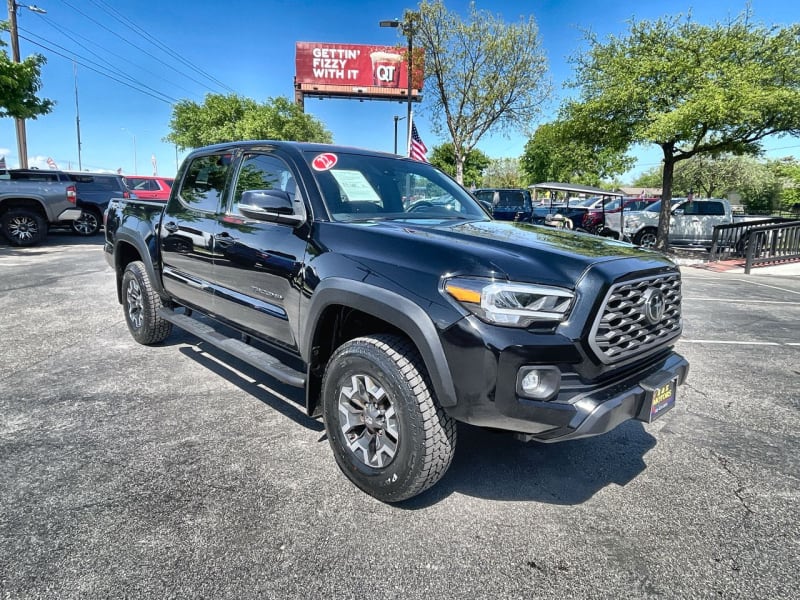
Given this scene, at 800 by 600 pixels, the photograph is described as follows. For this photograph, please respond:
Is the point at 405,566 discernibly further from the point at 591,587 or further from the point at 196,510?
the point at 196,510

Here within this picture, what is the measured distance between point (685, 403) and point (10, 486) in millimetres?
4516

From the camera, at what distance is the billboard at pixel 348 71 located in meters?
45.4

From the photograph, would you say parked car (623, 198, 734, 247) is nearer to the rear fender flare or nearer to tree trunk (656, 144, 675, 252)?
tree trunk (656, 144, 675, 252)

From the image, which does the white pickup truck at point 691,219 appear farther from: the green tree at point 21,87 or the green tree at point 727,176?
the green tree at point 727,176

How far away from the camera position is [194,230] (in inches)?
152

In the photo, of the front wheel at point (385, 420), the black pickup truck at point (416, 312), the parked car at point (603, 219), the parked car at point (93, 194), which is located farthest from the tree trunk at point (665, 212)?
the parked car at point (93, 194)

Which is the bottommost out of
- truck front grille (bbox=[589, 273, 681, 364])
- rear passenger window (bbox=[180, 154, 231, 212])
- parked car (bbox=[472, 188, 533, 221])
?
truck front grille (bbox=[589, 273, 681, 364])

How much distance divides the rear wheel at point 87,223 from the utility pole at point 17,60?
18.4 ft

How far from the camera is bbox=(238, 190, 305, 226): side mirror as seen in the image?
2.76m

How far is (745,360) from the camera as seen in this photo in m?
5.08

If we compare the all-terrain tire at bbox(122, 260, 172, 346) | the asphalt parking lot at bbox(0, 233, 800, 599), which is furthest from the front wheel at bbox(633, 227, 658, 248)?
the all-terrain tire at bbox(122, 260, 172, 346)

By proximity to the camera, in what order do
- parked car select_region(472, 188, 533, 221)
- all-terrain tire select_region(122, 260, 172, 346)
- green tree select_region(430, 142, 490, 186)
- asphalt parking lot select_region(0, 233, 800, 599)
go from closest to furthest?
asphalt parking lot select_region(0, 233, 800, 599) → all-terrain tire select_region(122, 260, 172, 346) → parked car select_region(472, 188, 533, 221) → green tree select_region(430, 142, 490, 186)

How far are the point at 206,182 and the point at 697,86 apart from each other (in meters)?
14.0

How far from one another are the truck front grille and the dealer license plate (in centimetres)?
19
